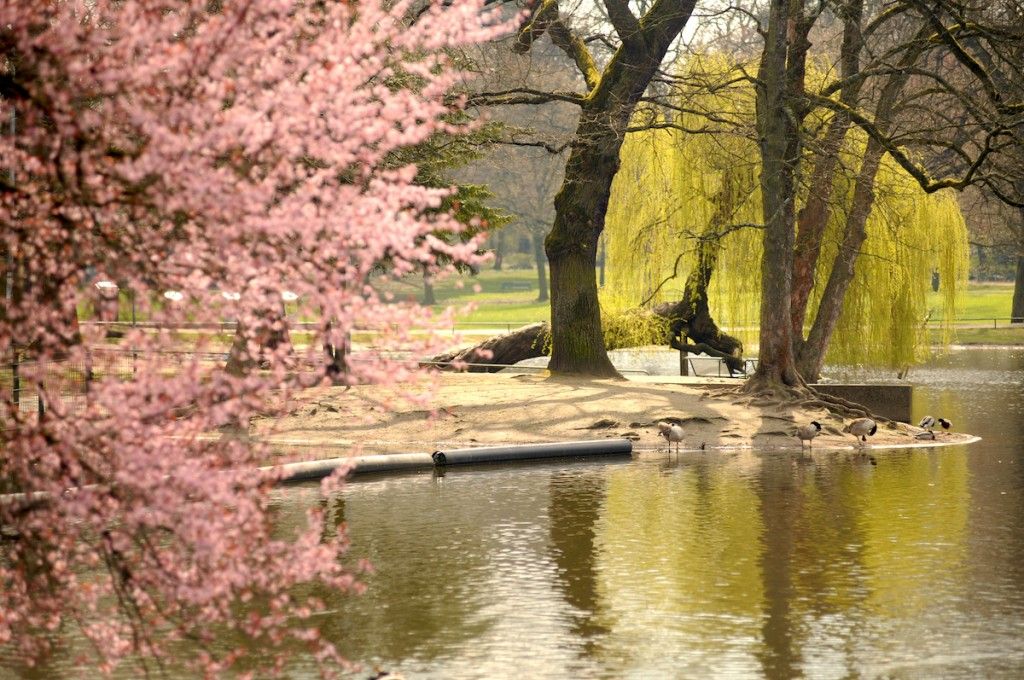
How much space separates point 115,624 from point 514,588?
5.36m

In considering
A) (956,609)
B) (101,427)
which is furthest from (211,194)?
(956,609)

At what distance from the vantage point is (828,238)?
29750 mm

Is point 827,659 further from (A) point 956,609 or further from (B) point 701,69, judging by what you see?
(B) point 701,69

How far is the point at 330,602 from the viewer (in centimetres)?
1199

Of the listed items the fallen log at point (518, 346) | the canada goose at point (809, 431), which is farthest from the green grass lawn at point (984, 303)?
the canada goose at point (809, 431)

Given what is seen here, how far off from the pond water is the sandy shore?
191cm

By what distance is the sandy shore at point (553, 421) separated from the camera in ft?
73.0

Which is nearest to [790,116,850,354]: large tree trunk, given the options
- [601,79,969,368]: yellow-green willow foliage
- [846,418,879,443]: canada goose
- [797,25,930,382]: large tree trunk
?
[797,25,930,382]: large tree trunk

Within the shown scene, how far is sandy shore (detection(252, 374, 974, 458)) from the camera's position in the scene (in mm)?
22250

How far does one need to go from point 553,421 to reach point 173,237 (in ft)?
55.0

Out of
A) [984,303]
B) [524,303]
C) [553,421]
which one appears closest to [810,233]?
[553,421]

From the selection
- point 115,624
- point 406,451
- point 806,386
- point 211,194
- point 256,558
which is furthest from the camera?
point 806,386

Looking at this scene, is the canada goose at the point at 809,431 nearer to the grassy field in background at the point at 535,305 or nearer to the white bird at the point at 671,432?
the white bird at the point at 671,432

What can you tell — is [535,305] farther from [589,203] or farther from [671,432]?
[671,432]
